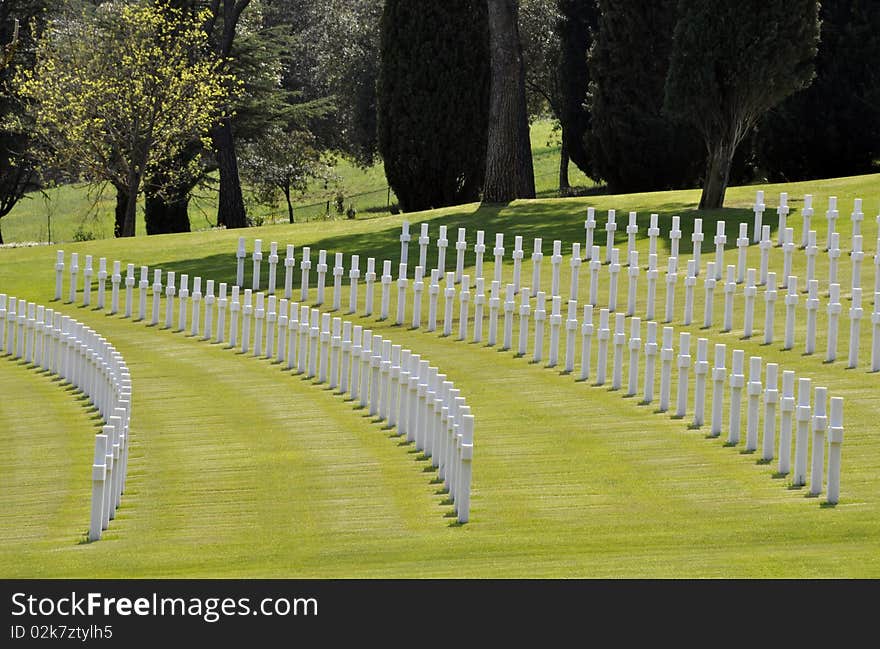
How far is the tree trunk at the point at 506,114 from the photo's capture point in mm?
32938

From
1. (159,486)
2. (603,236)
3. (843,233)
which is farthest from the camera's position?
(603,236)

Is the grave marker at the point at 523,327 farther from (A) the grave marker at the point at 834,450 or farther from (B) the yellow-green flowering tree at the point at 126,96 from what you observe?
(B) the yellow-green flowering tree at the point at 126,96

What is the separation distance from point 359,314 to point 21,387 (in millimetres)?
5468

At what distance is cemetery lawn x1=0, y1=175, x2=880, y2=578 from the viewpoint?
9711 millimetres

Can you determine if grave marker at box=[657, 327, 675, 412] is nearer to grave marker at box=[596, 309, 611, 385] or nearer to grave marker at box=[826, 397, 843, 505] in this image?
grave marker at box=[596, 309, 611, 385]

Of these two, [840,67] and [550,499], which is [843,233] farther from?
[550,499]

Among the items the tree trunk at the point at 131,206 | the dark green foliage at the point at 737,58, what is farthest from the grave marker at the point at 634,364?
the tree trunk at the point at 131,206

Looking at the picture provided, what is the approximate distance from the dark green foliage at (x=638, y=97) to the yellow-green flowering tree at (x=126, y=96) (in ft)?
29.8

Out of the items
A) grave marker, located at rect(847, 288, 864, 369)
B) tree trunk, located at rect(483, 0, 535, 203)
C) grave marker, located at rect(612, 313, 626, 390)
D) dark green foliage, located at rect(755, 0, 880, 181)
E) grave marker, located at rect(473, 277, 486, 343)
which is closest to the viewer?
grave marker, located at rect(612, 313, 626, 390)

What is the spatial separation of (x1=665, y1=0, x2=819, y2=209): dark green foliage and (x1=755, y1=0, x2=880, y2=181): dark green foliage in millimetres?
→ 5858

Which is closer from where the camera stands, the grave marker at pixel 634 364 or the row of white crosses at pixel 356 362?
the row of white crosses at pixel 356 362

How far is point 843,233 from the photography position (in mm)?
24688

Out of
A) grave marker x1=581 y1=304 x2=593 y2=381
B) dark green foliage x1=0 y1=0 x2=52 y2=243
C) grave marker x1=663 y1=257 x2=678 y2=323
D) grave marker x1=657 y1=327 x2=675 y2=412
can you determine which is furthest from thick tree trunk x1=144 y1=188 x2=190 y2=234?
grave marker x1=657 y1=327 x2=675 y2=412

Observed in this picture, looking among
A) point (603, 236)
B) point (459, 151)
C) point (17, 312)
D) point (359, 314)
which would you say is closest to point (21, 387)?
point (17, 312)
